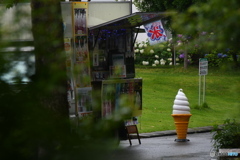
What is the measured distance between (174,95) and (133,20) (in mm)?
13772

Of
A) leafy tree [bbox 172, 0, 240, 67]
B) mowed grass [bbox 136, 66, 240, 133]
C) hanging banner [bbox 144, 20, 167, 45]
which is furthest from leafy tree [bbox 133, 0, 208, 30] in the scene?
leafy tree [bbox 172, 0, 240, 67]

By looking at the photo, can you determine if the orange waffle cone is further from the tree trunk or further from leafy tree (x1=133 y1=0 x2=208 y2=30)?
leafy tree (x1=133 y1=0 x2=208 y2=30)

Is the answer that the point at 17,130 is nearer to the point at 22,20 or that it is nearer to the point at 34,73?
the point at 34,73

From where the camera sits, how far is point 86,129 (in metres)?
2.02

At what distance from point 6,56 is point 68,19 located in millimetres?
9757

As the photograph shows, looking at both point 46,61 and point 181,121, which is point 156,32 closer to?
point 181,121

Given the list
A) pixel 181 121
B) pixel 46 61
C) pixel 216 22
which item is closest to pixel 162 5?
pixel 181 121

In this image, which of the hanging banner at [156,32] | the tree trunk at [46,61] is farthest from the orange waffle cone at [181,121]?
the tree trunk at [46,61]

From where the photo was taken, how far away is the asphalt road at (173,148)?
11359 mm

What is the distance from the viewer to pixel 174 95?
84.5 feet

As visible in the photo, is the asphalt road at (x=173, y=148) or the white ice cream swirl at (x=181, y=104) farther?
the white ice cream swirl at (x=181, y=104)

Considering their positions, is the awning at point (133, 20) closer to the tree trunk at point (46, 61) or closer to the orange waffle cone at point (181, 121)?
the orange waffle cone at point (181, 121)

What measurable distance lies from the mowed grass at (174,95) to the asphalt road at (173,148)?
4.25 feet

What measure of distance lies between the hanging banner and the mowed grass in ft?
8.42
